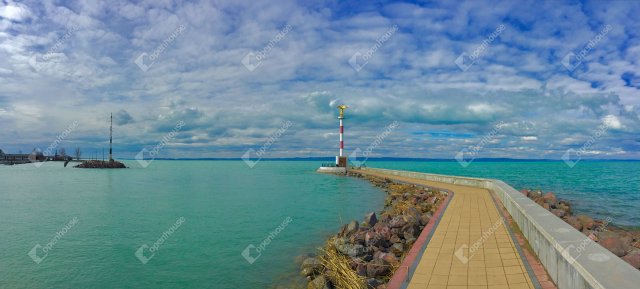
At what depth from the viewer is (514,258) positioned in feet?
25.8

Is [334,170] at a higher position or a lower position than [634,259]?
lower

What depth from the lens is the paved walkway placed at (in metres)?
6.56

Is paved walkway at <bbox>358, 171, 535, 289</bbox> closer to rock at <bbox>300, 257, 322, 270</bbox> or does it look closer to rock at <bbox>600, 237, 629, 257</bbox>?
rock at <bbox>600, 237, 629, 257</bbox>

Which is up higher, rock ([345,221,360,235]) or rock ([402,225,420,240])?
rock ([402,225,420,240])

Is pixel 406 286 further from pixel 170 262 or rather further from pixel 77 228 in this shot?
pixel 77 228

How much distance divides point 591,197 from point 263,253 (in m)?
29.6

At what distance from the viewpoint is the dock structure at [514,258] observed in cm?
513

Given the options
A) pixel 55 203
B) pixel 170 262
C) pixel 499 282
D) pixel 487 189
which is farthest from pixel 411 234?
pixel 55 203

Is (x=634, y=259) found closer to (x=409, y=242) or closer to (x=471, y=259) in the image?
(x=471, y=259)

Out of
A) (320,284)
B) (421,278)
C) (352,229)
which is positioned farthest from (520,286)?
(352,229)

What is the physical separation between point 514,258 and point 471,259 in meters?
0.88

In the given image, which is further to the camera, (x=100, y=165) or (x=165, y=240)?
(x=100, y=165)

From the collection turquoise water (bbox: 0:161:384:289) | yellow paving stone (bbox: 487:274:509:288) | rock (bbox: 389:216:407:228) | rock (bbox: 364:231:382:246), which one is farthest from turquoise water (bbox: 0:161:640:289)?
yellow paving stone (bbox: 487:274:509:288)

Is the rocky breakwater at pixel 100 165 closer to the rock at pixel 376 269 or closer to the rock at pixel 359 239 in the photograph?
the rock at pixel 359 239
